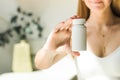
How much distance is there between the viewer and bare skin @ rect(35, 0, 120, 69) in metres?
1.09

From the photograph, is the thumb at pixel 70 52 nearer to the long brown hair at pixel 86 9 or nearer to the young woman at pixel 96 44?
the young woman at pixel 96 44

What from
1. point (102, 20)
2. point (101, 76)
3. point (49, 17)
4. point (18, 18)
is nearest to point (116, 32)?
point (102, 20)

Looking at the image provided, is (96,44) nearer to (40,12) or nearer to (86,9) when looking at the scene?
(86,9)

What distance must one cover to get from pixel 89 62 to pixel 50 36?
194mm

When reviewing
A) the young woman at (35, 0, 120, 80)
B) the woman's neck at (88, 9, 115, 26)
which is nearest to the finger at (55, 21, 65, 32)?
the young woman at (35, 0, 120, 80)

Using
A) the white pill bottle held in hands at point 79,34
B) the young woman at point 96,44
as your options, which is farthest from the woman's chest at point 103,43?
the white pill bottle held in hands at point 79,34

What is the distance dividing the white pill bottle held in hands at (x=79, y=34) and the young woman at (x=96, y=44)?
9 centimetres

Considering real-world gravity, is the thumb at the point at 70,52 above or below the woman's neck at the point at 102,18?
below

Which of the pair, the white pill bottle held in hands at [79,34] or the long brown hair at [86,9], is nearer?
the white pill bottle held in hands at [79,34]

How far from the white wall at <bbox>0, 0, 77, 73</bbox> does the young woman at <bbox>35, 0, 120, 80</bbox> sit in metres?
0.05

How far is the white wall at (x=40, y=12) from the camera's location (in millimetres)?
1164

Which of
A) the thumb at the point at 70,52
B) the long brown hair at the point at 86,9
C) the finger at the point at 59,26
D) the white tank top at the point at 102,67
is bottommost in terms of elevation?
the white tank top at the point at 102,67

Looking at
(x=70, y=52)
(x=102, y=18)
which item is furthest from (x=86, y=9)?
(x=70, y=52)

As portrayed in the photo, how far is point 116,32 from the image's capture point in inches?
43.7
